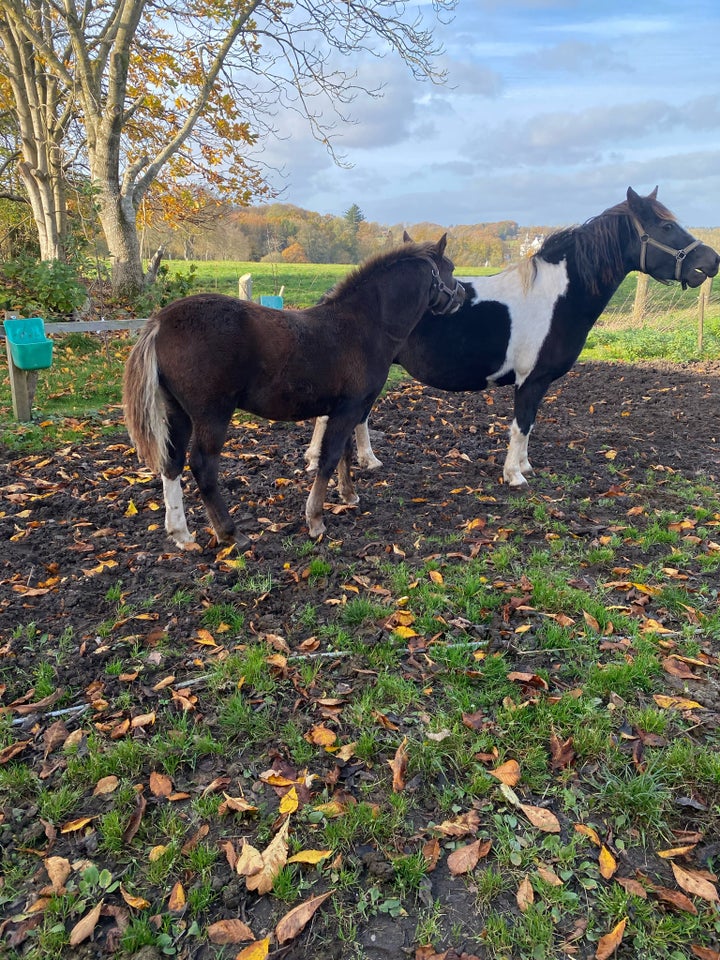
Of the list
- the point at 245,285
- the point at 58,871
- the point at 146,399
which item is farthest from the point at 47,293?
the point at 58,871

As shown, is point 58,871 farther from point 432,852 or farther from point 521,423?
point 521,423

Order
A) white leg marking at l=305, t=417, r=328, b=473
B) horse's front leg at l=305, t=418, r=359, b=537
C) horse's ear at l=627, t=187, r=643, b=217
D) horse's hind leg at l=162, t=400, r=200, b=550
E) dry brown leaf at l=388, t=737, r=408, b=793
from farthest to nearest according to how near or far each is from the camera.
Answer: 1. white leg marking at l=305, t=417, r=328, b=473
2. horse's ear at l=627, t=187, r=643, b=217
3. horse's front leg at l=305, t=418, r=359, b=537
4. horse's hind leg at l=162, t=400, r=200, b=550
5. dry brown leaf at l=388, t=737, r=408, b=793

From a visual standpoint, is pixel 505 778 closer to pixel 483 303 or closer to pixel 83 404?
pixel 483 303

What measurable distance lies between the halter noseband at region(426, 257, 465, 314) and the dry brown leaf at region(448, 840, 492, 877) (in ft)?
12.3

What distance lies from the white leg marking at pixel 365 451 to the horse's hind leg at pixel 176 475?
7.39 ft

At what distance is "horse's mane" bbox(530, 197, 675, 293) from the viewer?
17.9 feet

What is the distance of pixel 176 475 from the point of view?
4.27m

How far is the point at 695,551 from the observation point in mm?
4555

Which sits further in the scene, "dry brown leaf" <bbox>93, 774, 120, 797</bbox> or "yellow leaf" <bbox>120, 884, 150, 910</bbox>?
"dry brown leaf" <bbox>93, 774, 120, 797</bbox>

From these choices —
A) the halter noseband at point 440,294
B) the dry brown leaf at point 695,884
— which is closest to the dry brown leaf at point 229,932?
the dry brown leaf at point 695,884

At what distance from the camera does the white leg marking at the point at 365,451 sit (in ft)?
20.1

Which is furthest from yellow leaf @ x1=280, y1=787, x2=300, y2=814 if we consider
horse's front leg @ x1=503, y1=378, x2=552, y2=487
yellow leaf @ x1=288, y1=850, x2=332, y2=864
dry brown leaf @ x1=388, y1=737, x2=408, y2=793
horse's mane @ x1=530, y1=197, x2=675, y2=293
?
horse's mane @ x1=530, y1=197, x2=675, y2=293

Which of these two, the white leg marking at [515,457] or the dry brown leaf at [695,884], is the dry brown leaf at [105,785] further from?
the white leg marking at [515,457]

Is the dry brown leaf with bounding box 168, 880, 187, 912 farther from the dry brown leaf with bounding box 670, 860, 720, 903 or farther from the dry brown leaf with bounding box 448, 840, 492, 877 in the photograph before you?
the dry brown leaf with bounding box 670, 860, 720, 903
